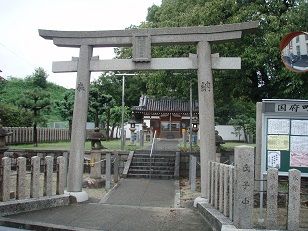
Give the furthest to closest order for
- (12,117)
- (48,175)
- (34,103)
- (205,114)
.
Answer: (12,117) → (34,103) → (205,114) → (48,175)

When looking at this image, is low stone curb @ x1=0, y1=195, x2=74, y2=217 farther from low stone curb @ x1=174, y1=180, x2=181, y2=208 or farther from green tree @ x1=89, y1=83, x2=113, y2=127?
green tree @ x1=89, y1=83, x2=113, y2=127

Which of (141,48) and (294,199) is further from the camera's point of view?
(141,48)

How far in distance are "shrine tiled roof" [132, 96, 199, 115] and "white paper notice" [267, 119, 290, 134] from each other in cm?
3548

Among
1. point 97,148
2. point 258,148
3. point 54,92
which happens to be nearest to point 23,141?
point 97,148

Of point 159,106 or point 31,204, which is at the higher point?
point 159,106

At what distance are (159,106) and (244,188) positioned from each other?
3908 cm

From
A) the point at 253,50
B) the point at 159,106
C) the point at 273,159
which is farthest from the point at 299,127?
the point at 159,106

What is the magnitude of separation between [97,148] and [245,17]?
8.53m

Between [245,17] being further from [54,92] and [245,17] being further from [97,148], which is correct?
[54,92]

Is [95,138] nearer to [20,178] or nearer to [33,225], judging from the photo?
[20,178]

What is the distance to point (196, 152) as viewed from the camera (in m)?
20.9

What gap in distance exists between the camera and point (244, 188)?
6629mm

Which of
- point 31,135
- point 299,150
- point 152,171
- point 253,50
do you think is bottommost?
point 152,171

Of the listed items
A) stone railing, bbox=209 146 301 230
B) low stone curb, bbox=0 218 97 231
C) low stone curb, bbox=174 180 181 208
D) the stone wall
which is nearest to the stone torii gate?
low stone curb, bbox=174 180 181 208
